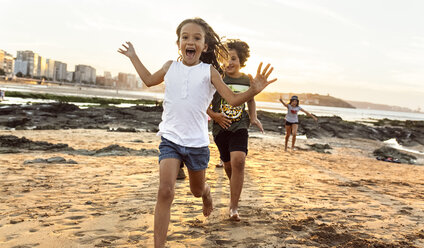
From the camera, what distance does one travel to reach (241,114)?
381 centimetres

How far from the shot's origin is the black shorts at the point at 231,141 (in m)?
3.71

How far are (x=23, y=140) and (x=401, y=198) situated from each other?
9.63 metres

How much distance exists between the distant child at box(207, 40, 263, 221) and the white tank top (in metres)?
0.95

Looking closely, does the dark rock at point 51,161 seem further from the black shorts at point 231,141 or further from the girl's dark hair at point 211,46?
the girl's dark hair at point 211,46

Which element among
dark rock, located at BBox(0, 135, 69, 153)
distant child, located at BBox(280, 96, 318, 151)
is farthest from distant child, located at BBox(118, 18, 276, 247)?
distant child, located at BBox(280, 96, 318, 151)

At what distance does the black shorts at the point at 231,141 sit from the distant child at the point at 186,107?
913mm

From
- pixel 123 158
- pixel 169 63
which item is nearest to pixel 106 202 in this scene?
pixel 169 63

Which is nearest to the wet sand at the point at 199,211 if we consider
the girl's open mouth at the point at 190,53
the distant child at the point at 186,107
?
the distant child at the point at 186,107

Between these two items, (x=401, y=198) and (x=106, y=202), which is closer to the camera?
(x=106, y=202)

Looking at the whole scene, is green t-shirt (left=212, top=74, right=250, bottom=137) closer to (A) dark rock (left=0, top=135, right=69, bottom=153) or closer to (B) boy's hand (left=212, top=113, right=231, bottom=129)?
(B) boy's hand (left=212, top=113, right=231, bottom=129)

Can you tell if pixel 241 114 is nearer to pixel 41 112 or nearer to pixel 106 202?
pixel 106 202

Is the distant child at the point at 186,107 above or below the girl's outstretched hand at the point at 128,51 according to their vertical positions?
below

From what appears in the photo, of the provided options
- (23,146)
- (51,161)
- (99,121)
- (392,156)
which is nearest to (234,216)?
(51,161)

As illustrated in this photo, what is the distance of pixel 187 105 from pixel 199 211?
5.78ft
